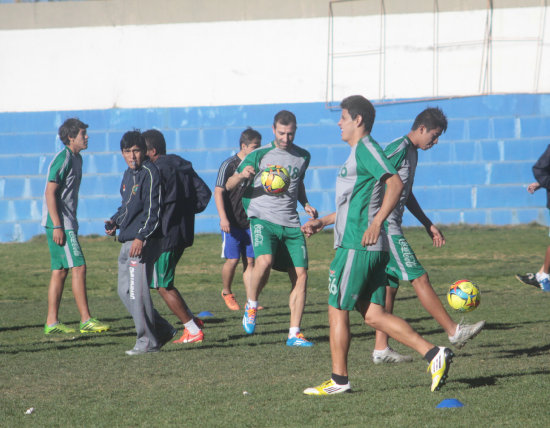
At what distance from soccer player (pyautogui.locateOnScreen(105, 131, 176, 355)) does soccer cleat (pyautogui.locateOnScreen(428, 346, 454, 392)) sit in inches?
114

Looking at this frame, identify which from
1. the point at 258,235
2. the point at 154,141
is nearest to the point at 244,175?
the point at 258,235

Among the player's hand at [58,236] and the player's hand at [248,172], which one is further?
the player's hand at [58,236]

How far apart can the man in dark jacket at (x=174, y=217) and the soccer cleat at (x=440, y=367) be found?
122 inches

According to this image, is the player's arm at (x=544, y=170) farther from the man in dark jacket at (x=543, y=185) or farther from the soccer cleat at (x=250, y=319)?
the soccer cleat at (x=250, y=319)

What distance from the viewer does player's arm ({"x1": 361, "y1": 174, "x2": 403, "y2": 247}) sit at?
215 inches

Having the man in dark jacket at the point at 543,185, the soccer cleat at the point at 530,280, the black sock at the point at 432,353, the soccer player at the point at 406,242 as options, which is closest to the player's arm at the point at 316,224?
the soccer player at the point at 406,242

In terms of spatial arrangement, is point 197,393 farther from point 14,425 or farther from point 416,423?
point 416,423

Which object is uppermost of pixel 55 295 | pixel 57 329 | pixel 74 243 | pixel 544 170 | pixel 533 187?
pixel 544 170

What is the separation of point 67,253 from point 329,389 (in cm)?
422

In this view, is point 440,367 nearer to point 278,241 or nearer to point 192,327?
point 278,241

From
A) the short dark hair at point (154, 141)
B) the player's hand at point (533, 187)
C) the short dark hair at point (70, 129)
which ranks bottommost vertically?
the player's hand at point (533, 187)

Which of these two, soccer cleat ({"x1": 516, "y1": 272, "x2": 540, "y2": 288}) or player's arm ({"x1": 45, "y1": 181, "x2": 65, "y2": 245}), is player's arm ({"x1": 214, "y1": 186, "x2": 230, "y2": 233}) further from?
soccer cleat ({"x1": 516, "y1": 272, "x2": 540, "y2": 288})

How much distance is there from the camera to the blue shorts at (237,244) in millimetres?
10805

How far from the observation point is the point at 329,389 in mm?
5719
